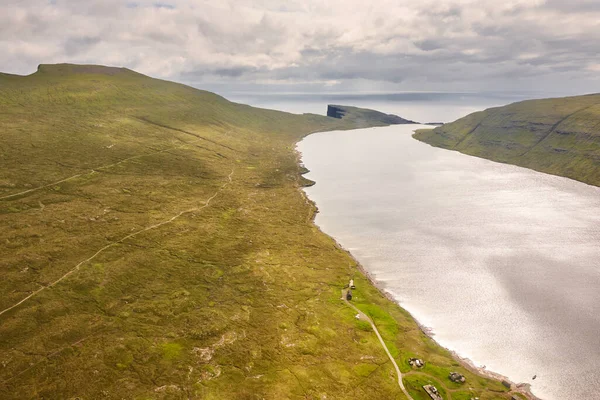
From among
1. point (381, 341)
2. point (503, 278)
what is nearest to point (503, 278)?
point (503, 278)

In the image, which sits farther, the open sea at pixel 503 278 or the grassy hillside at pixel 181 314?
the open sea at pixel 503 278

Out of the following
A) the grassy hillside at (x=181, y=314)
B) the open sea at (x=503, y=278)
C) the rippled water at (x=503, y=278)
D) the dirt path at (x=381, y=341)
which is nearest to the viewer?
the dirt path at (x=381, y=341)

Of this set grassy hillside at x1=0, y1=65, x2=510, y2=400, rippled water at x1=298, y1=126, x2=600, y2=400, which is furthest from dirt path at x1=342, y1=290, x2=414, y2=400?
rippled water at x1=298, y1=126, x2=600, y2=400

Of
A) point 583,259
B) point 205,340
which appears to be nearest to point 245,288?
point 205,340

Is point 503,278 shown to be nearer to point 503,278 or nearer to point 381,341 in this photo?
point 503,278

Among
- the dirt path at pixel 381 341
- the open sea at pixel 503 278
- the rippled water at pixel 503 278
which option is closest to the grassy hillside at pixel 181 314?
the dirt path at pixel 381 341

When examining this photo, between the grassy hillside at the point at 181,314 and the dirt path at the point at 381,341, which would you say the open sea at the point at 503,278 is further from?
the dirt path at the point at 381,341

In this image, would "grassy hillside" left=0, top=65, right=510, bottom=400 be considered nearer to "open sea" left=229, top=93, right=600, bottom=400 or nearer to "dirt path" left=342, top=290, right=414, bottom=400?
"dirt path" left=342, top=290, right=414, bottom=400

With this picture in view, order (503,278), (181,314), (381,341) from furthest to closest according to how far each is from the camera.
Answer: (503,278) → (181,314) → (381,341)

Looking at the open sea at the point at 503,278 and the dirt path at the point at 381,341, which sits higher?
the open sea at the point at 503,278

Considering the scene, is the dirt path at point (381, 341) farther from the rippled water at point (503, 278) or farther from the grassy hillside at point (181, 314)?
the rippled water at point (503, 278)

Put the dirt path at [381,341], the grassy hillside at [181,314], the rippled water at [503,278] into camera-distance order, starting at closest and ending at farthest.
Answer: the dirt path at [381,341]
the grassy hillside at [181,314]
the rippled water at [503,278]
